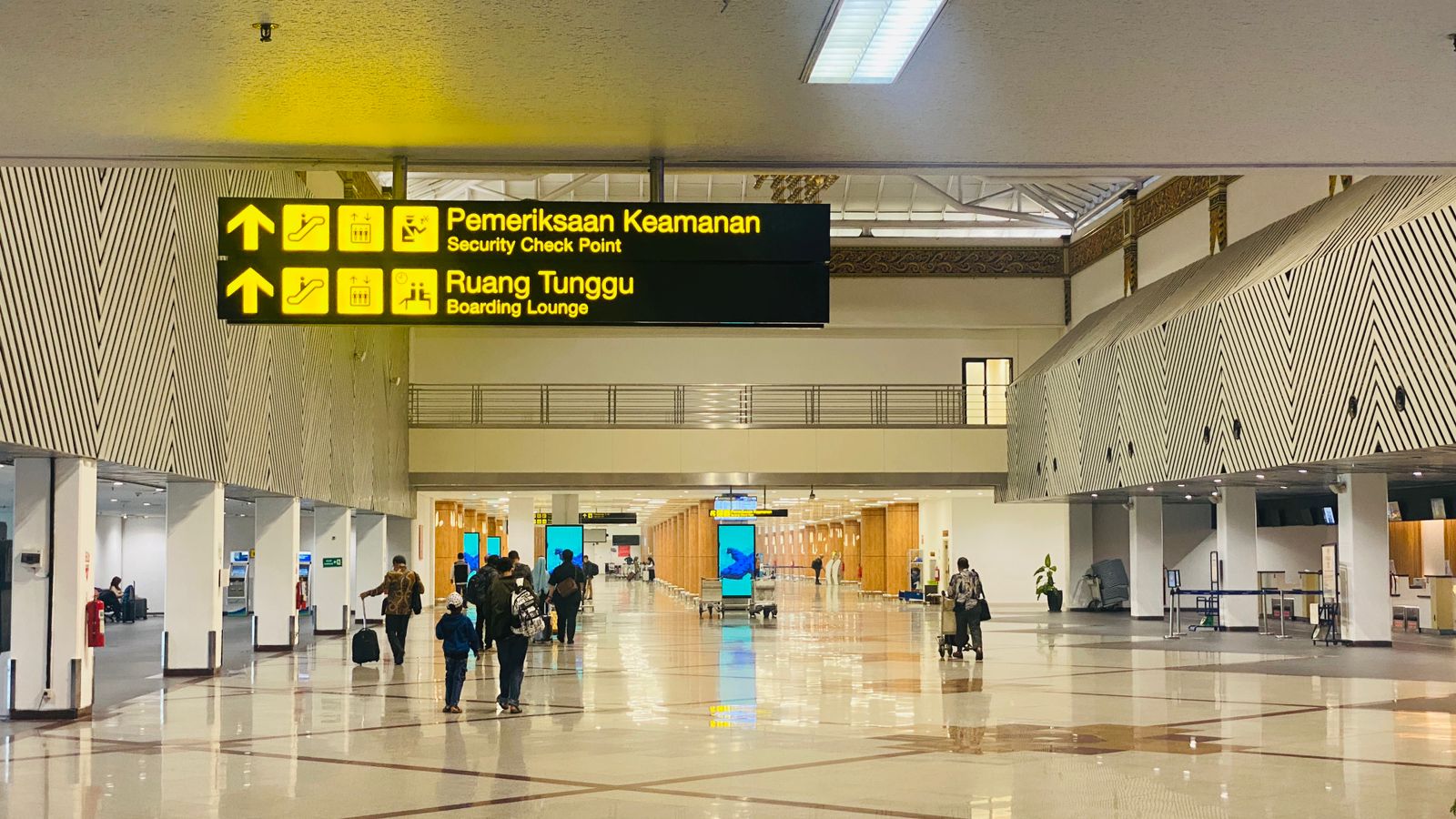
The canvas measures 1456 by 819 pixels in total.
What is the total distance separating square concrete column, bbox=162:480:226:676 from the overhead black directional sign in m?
11.2

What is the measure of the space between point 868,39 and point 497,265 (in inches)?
99.0

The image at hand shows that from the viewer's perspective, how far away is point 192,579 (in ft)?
57.9

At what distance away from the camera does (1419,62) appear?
19.3 ft

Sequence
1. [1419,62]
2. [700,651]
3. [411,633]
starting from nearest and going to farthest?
[1419,62]
[700,651]
[411,633]

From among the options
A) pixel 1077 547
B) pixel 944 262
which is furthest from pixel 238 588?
pixel 1077 547

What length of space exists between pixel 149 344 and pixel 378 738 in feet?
19.4

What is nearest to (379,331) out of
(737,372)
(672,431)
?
(672,431)

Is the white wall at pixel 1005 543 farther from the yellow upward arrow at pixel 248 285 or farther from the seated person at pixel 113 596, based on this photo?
the yellow upward arrow at pixel 248 285

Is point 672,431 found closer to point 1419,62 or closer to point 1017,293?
point 1017,293

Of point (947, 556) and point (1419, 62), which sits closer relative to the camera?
point (1419, 62)

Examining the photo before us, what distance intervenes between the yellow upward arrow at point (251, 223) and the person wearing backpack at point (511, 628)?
6.19m

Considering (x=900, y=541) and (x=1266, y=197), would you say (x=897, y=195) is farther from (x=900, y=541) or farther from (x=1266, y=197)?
(x=900, y=541)

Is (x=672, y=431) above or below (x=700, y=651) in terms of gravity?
above

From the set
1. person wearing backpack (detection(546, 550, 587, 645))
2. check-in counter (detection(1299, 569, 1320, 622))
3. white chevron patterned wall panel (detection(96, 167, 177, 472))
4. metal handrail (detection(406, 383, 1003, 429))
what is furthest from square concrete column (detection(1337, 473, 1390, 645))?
white chevron patterned wall panel (detection(96, 167, 177, 472))
